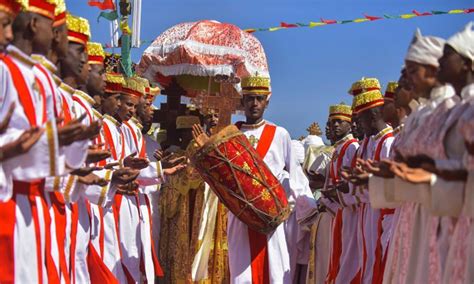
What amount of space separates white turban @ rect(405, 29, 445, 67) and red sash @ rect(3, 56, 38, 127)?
2.56 meters

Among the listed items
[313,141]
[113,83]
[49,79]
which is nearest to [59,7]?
[49,79]

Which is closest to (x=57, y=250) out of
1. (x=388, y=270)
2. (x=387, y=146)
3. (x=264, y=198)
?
(x=388, y=270)

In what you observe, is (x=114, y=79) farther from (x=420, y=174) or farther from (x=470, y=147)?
(x=470, y=147)

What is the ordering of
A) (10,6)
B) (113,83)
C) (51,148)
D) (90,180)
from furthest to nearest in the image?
(113,83) < (90,180) < (10,6) < (51,148)

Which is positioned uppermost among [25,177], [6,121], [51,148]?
[6,121]

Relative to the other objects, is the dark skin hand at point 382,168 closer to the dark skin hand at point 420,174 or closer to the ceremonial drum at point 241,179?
the dark skin hand at point 420,174

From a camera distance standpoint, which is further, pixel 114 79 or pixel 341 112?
pixel 341 112

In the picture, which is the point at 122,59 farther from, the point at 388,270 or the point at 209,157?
the point at 388,270

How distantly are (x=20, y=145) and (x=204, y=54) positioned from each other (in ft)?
23.4

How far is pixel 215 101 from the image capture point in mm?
9273

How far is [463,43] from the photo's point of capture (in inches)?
197

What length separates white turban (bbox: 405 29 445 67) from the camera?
18.0 ft

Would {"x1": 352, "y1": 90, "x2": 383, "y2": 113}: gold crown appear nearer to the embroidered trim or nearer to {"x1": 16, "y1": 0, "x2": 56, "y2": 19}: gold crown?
{"x1": 16, "y1": 0, "x2": 56, "y2": 19}: gold crown

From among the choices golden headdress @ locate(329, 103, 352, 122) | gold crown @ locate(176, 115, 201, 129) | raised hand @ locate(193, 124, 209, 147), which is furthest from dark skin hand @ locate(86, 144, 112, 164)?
golden headdress @ locate(329, 103, 352, 122)
